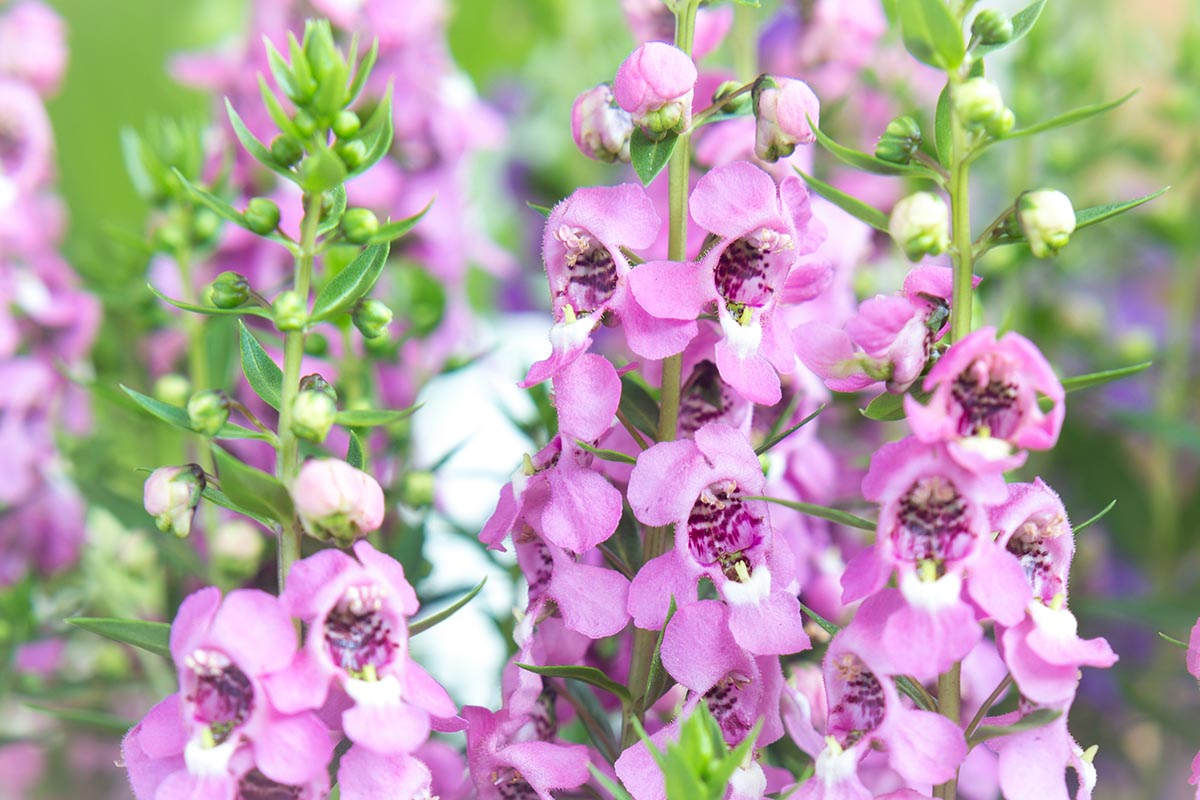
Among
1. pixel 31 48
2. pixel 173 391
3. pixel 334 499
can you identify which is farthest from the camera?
pixel 31 48

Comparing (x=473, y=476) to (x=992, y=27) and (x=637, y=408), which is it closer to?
(x=637, y=408)

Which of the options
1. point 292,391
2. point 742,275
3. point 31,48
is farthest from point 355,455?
point 31,48

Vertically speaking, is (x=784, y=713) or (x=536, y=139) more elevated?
(x=784, y=713)

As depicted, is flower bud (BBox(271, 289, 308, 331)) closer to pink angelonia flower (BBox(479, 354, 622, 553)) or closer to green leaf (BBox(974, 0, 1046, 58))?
pink angelonia flower (BBox(479, 354, 622, 553))

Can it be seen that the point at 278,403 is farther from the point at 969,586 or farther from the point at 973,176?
the point at 973,176

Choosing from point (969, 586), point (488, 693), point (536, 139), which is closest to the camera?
point (969, 586)

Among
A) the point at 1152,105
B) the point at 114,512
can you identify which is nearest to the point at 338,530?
the point at 114,512

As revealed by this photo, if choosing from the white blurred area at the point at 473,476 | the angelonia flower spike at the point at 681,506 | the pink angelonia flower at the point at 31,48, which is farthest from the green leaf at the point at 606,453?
the pink angelonia flower at the point at 31,48
